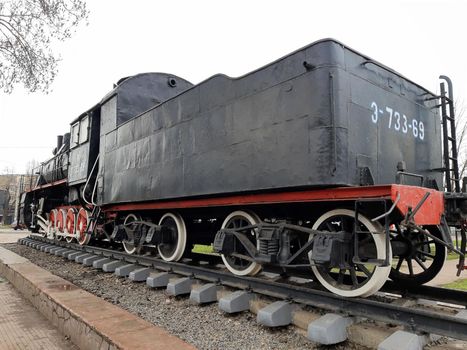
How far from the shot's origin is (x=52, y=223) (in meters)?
11.9

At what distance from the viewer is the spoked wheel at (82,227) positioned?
28.6ft

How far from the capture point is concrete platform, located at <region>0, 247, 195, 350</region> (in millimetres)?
2672

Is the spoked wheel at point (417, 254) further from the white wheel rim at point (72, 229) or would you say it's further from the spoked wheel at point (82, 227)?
the white wheel rim at point (72, 229)

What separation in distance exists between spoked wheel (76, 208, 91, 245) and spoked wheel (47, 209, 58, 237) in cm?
241

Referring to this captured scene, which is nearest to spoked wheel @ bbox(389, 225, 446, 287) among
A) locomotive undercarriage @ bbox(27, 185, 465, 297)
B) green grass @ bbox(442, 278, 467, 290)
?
locomotive undercarriage @ bbox(27, 185, 465, 297)

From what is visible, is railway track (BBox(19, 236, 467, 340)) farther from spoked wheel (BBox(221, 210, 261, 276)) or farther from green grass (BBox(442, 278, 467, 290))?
green grass (BBox(442, 278, 467, 290))

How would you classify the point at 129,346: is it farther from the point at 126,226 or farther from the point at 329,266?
the point at 126,226

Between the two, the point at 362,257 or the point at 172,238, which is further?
the point at 172,238

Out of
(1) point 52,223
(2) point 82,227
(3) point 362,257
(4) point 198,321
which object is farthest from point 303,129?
(1) point 52,223

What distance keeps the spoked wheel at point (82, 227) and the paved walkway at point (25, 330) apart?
11.7 feet

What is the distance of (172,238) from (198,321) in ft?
8.63

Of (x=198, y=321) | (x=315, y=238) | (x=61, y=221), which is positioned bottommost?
(x=198, y=321)

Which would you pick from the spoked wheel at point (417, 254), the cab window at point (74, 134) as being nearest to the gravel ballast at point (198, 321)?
the spoked wheel at point (417, 254)

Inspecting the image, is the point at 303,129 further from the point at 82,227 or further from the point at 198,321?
the point at 82,227
